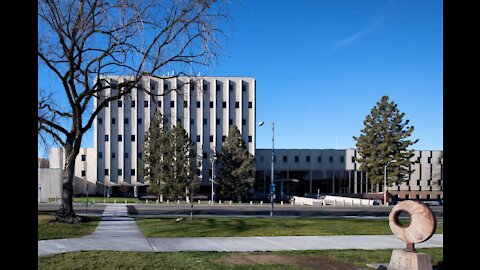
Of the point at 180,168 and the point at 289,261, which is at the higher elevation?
the point at 180,168

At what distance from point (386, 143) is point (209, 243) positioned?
49742 millimetres

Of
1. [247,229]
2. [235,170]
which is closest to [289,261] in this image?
[247,229]

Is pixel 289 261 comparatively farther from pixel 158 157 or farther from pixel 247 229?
pixel 158 157

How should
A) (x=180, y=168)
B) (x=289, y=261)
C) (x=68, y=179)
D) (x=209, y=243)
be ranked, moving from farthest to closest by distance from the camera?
(x=180, y=168)
(x=68, y=179)
(x=209, y=243)
(x=289, y=261)

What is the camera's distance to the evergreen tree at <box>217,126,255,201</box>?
5716 centimetres

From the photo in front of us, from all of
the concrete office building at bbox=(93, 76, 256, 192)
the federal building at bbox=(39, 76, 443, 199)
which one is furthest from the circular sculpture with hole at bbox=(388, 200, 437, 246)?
the concrete office building at bbox=(93, 76, 256, 192)

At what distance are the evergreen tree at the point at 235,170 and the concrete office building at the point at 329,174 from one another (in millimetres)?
11093

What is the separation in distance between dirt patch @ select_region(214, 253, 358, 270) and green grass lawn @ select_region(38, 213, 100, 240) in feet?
28.3

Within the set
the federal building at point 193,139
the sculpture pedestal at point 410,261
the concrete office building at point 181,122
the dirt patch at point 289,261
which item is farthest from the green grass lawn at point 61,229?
the concrete office building at point 181,122

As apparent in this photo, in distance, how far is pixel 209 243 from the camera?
669 inches

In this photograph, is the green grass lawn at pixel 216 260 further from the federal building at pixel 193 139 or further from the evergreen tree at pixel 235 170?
the federal building at pixel 193 139
